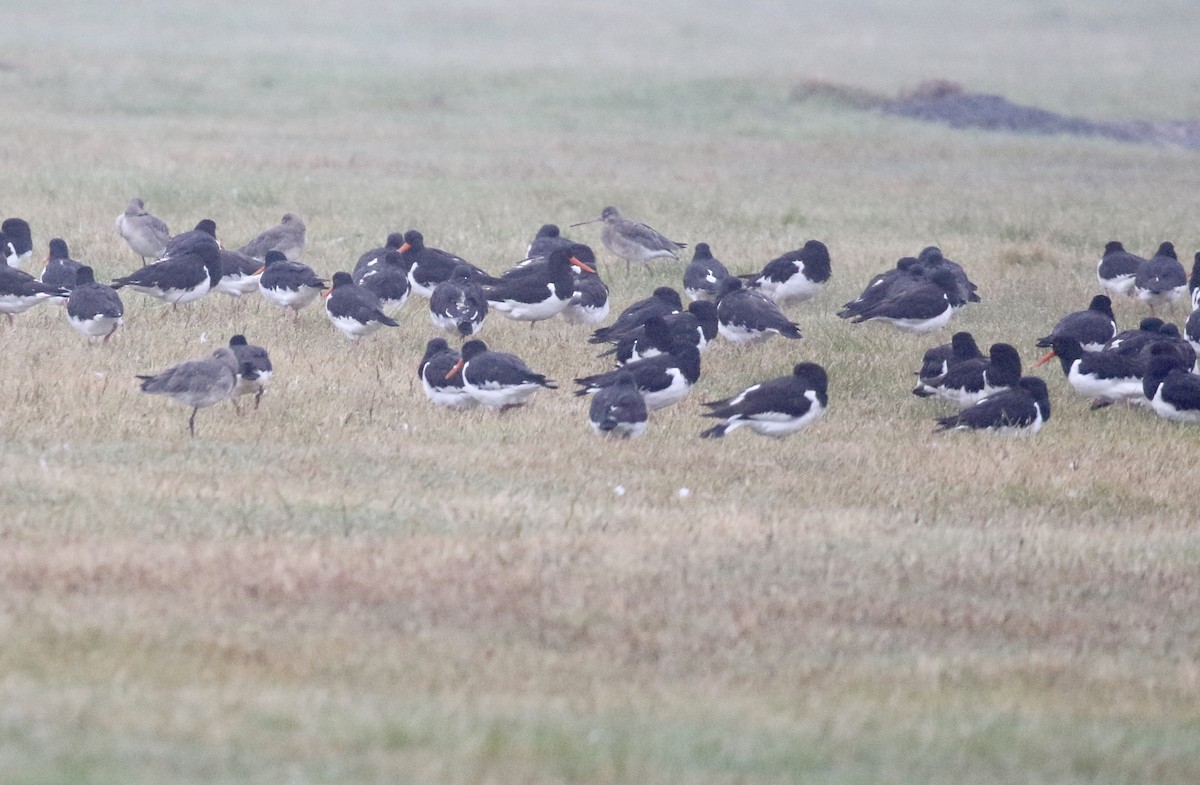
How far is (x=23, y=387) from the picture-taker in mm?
13078

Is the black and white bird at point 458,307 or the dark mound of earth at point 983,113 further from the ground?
the black and white bird at point 458,307

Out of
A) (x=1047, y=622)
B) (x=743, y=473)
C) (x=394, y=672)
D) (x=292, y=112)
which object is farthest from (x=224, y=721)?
(x=292, y=112)

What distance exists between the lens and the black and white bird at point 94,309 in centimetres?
1488

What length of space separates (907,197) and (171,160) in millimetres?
12512

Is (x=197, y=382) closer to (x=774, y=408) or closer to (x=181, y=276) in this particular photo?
(x=774, y=408)

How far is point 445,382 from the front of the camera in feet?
44.8

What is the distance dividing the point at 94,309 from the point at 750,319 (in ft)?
19.4

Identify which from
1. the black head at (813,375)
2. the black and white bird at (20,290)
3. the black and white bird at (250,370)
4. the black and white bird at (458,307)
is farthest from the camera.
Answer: the black and white bird at (458,307)

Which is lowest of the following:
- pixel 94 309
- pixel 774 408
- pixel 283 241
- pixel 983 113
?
pixel 983 113

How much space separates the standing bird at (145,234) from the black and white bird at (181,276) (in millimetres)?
2478

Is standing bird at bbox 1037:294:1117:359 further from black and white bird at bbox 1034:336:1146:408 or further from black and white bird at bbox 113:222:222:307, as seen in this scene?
black and white bird at bbox 113:222:222:307

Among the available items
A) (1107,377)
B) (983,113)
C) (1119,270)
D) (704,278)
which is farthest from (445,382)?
(983,113)

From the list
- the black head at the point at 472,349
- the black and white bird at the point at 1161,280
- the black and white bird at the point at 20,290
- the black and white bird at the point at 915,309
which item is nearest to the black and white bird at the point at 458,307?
the black head at the point at 472,349

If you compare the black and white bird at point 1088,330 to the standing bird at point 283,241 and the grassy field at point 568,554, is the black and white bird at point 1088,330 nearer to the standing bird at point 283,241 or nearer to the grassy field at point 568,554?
the grassy field at point 568,554
